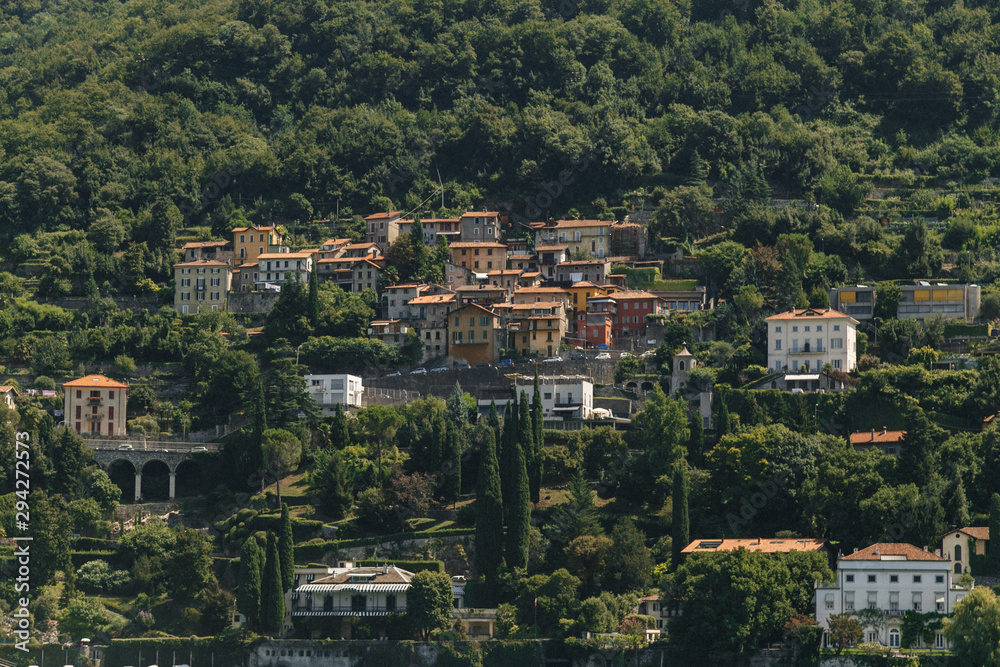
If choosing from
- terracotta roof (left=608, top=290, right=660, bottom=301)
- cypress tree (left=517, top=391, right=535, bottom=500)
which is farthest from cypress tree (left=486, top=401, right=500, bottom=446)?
terracotta roof (left=608, top=290, right=660, bottom=301)

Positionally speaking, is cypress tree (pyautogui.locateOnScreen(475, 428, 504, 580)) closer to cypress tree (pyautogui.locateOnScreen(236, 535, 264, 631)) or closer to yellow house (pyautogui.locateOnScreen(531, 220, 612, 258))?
cypress tree (pyautogui.locateOnScreen(236, 535, 264, 631))

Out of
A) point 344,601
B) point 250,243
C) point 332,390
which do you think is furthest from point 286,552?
point 250,243

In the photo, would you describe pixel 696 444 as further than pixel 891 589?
Yes

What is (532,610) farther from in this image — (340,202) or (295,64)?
(295,64)

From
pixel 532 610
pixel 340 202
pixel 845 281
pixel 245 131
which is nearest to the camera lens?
pixel 532 610

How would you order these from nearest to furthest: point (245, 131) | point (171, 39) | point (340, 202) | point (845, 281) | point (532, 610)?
1. point (532, 610)
2. point (845, 281)
3. point (340, 202)
4. point (245, 131)
5. point (171, 39)

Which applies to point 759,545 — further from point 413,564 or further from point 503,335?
point 503,335

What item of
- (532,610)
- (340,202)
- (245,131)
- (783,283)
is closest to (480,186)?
(340,202)
